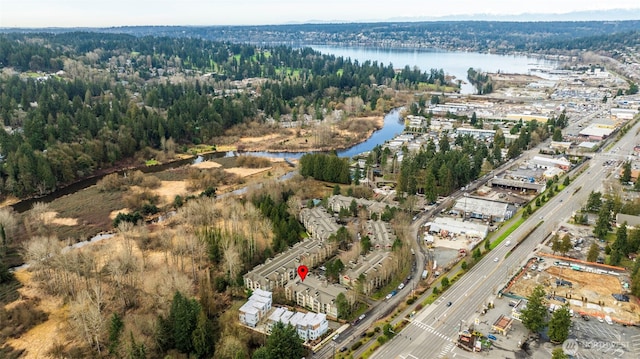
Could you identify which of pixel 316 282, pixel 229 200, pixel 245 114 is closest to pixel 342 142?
pixel 245 114

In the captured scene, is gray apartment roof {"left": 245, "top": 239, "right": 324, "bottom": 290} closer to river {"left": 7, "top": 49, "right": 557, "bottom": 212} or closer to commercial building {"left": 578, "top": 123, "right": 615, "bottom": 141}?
river {"left": 7, "top": 49, "right": 557, "bottom": 212}

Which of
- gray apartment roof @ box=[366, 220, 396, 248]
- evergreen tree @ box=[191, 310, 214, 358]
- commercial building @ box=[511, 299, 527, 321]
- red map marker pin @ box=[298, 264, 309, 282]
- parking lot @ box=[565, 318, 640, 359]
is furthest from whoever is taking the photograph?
gray apartment roof @ box=[366, 220, 396, 248]

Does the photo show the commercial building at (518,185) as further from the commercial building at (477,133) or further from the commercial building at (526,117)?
the commercial building at (526,117)

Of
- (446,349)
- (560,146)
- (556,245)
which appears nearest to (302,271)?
(446,349)

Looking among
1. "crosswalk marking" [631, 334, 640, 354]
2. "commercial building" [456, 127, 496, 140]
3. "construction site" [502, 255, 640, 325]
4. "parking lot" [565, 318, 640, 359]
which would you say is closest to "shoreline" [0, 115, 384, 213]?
"commercial building" [456, 127, 496, 140]

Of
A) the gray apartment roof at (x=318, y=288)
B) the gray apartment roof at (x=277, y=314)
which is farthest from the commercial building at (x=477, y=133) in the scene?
the gray apartment roof at (x=277, y=314)

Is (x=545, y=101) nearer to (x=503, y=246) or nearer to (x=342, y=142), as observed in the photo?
(x=342, y=142)
